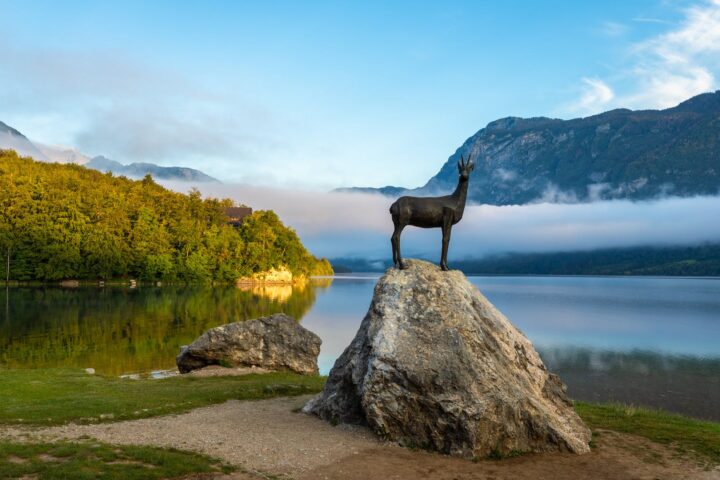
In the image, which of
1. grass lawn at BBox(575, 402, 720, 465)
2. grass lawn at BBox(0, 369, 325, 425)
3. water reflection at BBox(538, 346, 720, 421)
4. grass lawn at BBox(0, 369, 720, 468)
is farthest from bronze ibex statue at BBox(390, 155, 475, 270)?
A: water reflection at BBox(538, 346, 720, 421)

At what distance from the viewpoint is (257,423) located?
1602cm

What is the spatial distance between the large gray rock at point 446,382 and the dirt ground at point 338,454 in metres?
0.56

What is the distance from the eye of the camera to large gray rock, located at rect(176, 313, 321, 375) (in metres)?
28.2

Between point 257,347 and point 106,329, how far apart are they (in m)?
26.6

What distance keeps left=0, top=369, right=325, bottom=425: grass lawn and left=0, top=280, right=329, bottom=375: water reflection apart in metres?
8.01

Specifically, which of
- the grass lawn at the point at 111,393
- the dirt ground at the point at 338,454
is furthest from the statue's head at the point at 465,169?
the grass lawn at the point at 111,393

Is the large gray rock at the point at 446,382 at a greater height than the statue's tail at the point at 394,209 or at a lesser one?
lesser

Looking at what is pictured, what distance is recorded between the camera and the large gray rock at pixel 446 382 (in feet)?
45.0

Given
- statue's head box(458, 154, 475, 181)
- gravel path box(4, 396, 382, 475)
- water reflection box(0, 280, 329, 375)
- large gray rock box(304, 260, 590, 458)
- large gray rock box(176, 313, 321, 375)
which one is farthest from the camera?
water reflection box(0, 280, 329, 375)

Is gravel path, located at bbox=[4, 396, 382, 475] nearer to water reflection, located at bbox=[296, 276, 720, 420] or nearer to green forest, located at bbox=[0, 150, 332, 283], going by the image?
water reflection, located at bbox=[296, 276, 720, 420]

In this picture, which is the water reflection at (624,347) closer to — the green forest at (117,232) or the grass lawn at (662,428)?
the grass lawn at (662,428)

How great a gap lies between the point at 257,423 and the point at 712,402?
89.1 ft

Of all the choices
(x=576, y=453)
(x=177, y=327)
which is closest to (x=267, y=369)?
(x=576, y=453)

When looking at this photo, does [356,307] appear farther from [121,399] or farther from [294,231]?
[294,231]
